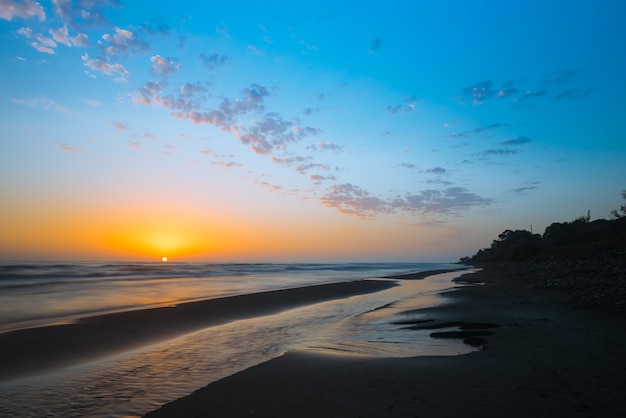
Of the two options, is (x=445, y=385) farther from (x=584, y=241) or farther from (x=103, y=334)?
(x=584, y=241)

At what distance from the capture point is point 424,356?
8.68 meters

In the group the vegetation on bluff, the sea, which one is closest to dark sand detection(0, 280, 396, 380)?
the sea

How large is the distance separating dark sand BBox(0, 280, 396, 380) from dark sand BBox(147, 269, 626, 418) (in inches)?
216

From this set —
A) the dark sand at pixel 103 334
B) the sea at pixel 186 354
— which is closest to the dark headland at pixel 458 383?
the sea at pixel 186 354

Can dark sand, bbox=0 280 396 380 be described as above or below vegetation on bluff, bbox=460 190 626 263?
below

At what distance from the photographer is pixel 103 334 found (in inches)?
513

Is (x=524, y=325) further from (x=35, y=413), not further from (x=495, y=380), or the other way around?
(x=35, y=413)

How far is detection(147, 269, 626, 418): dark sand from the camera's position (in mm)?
5453

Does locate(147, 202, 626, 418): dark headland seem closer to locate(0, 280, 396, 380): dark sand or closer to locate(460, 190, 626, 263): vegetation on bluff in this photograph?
locate(0, 280, 396, 380): dark sand

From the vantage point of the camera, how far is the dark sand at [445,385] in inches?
215

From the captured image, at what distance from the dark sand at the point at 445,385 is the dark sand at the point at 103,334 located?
5476 millimetres

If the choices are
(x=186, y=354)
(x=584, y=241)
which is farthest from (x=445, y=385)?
(x=584, y=241)

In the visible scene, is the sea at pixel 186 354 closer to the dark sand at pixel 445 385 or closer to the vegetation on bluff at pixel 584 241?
the dark sand at pixel 445 385

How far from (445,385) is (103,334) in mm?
11690
